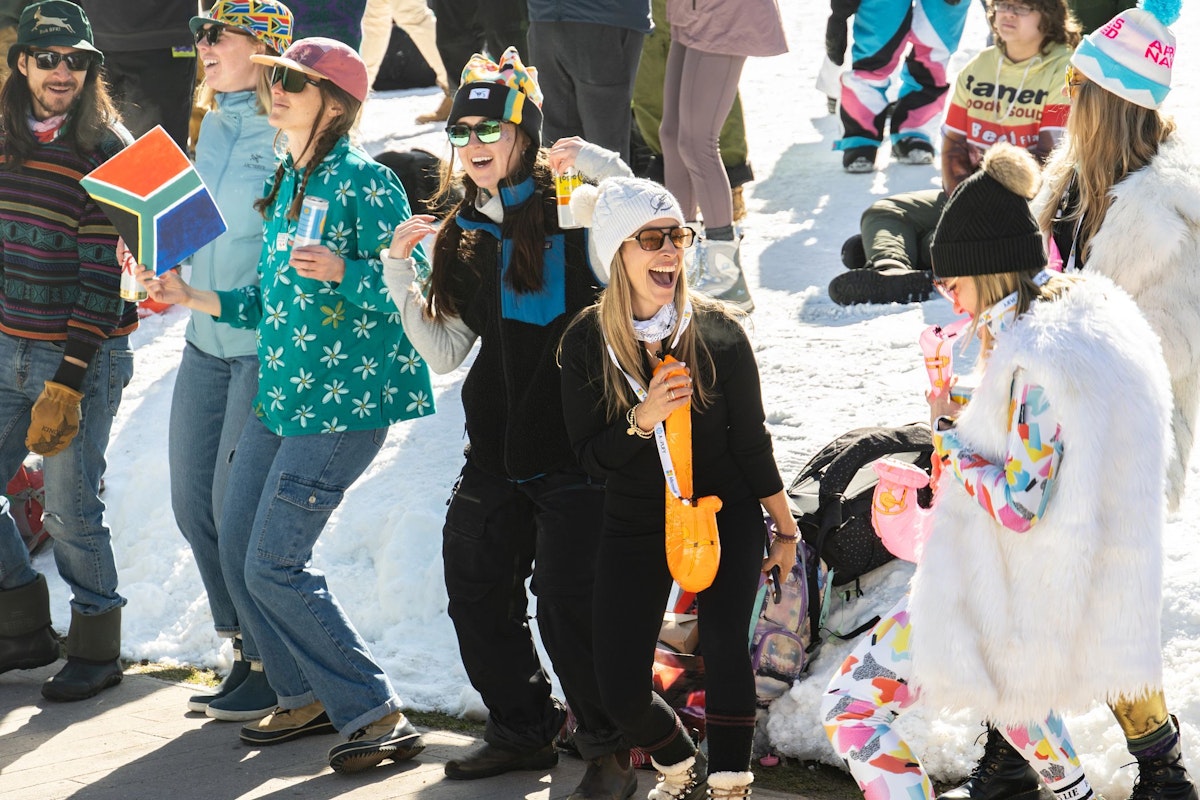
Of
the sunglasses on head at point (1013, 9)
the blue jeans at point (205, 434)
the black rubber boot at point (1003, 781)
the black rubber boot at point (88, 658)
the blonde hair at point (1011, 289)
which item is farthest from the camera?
the sunglasses on head at point (1013, 9)

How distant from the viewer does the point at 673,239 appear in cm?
399

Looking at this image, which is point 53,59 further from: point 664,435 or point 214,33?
point 664,435

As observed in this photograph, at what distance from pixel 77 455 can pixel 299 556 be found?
1.38 metres

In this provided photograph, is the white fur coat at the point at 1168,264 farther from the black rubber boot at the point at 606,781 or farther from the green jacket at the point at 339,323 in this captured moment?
the green jacket at the point at 339,323

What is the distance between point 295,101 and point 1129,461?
285 centimetres

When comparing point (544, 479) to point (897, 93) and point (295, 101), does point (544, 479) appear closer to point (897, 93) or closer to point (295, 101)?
point (295, 101)

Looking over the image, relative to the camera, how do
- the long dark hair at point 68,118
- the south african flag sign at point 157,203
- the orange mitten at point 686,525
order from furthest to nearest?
the long dark hair at point 68,118
the south african flag sign at point 157,203
the orange mitten at point 686,525

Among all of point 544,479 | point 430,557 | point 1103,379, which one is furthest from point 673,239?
point 430,557

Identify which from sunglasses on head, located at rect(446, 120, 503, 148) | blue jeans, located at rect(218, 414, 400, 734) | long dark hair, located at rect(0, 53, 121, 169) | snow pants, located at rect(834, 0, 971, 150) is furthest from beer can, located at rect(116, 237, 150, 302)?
snow pants, located at rect(834, 0, 971, 150)

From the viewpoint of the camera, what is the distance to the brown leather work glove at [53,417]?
5.33 metres

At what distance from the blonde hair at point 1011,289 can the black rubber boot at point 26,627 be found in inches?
162

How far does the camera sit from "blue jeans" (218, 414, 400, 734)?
4.67 metres

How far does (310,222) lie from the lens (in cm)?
460

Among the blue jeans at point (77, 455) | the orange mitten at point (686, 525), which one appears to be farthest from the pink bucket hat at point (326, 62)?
the orange mitten at point (686, 525)
